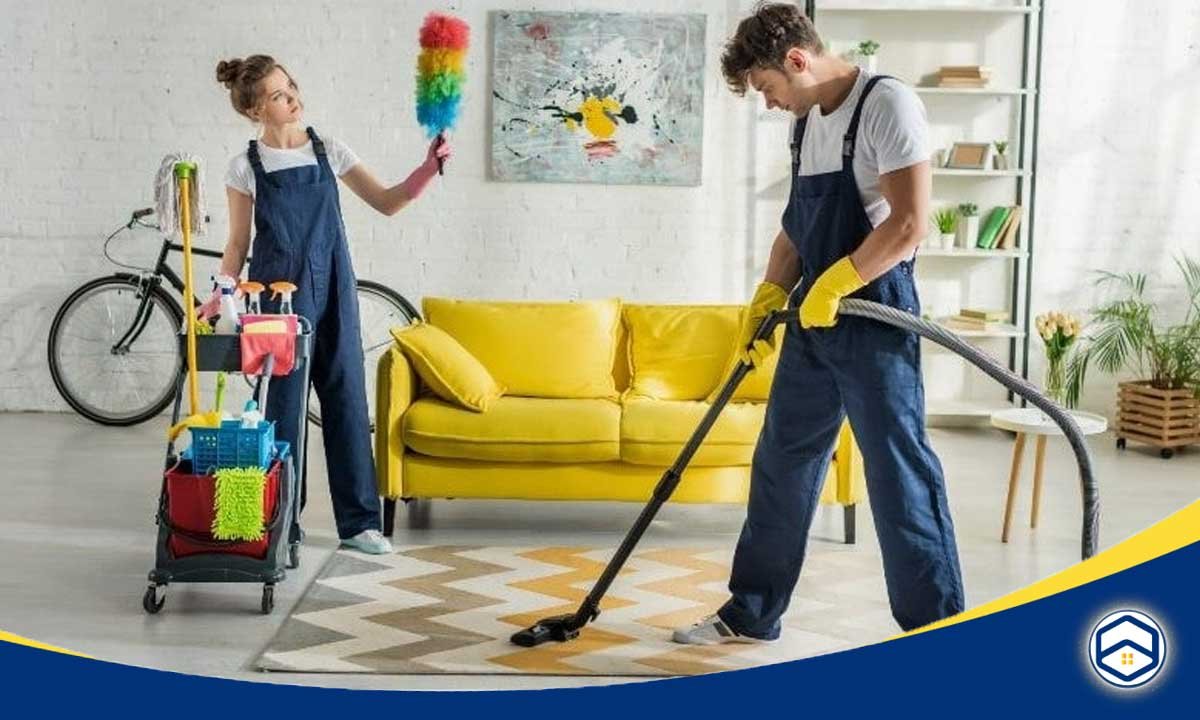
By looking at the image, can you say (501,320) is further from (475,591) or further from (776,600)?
(776,600)

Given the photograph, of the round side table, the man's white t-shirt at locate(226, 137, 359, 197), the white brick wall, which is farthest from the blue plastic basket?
the white brick wall

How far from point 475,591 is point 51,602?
1116mm

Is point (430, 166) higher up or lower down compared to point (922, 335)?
higher up

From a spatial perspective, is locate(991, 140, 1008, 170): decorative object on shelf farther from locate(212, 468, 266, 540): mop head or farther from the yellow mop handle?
locate(212, 468, 266, 540): mop head

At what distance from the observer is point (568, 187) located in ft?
25.0

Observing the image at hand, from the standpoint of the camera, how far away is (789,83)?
3.56 m

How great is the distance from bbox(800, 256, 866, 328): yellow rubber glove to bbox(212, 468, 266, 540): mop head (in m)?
1.55

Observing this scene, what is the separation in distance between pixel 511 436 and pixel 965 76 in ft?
11.1

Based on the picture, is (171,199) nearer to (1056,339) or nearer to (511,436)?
(511,436)

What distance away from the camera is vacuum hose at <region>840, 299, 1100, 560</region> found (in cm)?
324

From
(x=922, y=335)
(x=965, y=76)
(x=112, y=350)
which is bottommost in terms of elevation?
(x=112, y=350)

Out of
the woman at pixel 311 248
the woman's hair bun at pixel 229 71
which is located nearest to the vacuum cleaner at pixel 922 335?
the woman at pixel 311 248

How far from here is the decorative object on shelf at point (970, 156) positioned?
295 inches

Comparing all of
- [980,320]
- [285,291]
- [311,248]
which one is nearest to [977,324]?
[980,320]
